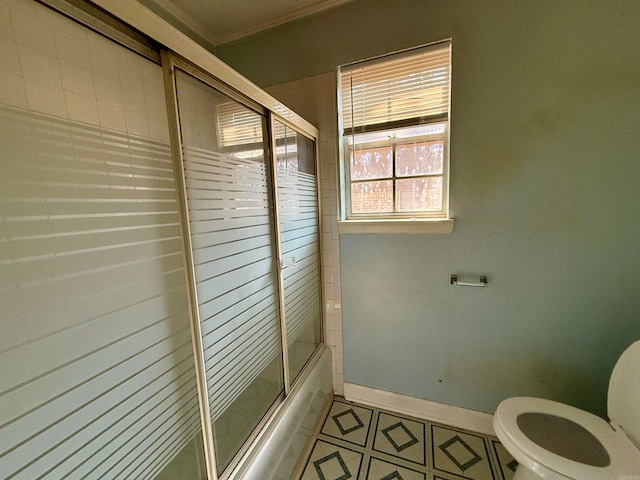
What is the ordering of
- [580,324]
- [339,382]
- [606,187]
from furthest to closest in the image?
[339,382], [580,324], [606,187]

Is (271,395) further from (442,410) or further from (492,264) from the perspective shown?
(492,264)

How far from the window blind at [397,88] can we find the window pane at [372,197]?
0.38m

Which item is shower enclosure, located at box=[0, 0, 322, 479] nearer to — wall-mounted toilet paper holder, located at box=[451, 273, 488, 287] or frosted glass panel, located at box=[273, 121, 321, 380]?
frosted glass panel, located at box=[273, 121, 321, 380]

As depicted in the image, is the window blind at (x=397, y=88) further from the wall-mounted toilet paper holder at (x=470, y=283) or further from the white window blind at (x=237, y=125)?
the wall-mounted toilet paper holder at (x=470, y=283)

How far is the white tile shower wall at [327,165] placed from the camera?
161 cm

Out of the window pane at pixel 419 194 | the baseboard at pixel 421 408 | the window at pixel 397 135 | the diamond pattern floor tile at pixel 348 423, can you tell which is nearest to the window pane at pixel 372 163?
the window at pixel 397 135

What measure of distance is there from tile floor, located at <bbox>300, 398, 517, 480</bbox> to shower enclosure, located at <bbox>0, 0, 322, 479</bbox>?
619 millimetres

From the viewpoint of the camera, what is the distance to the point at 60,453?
1.79 feet

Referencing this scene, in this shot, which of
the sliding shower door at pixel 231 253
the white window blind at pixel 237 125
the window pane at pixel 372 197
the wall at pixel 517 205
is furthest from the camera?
the window pane at pixel 372 197

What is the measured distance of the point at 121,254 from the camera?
0.66 m

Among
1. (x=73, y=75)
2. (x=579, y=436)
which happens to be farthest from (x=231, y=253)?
(x=579, y=436)

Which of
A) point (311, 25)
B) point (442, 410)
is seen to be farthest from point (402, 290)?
point (311, 25)

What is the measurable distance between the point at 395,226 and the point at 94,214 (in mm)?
1359

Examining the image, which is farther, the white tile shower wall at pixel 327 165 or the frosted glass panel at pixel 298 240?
the white tile shower wall at pixel 327 165
